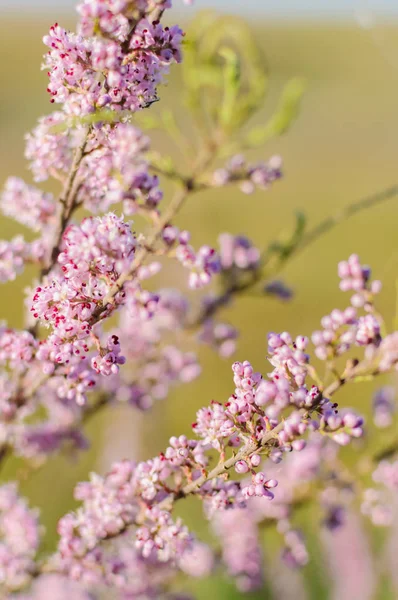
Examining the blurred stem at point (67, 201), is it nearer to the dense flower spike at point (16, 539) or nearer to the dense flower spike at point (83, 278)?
the dense flower spike at point (83, 278)

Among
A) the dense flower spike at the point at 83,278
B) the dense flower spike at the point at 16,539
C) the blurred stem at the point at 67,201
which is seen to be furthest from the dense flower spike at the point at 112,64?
the dense flower spike at the point at 16,539

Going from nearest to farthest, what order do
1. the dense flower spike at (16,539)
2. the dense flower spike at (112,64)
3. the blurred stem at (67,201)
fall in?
the dense flower spike at (112,64)
the blurred stem at (67,201)
the dense flower spike at (16,539)

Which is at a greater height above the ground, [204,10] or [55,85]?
[204,10]

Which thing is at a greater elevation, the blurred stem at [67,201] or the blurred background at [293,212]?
the blurred background at [293,212]

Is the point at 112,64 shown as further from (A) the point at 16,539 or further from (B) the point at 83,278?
(A) the point at 16,539

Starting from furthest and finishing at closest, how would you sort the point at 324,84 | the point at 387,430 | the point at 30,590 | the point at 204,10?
the point at 324,84 < the point at 30,590 < the point at 387,430 < the point at 204,10

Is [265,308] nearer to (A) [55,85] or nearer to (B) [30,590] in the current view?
(B) [30,590]

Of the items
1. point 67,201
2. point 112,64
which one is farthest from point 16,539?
point 112,64

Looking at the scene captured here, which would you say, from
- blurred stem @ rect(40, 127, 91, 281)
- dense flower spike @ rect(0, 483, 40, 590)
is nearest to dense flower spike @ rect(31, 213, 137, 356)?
blurred stem @ rect(40, 127, 91, 281)

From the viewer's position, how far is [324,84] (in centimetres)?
3734

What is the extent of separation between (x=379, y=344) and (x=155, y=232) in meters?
0.56

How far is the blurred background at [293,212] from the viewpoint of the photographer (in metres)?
3.65

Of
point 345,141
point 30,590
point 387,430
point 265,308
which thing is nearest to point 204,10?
point 387,430

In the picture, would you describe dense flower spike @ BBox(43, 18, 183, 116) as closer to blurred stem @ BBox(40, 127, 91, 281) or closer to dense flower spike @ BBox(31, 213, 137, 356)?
blurred stem @ BBox(40, 127, 91, 281)
